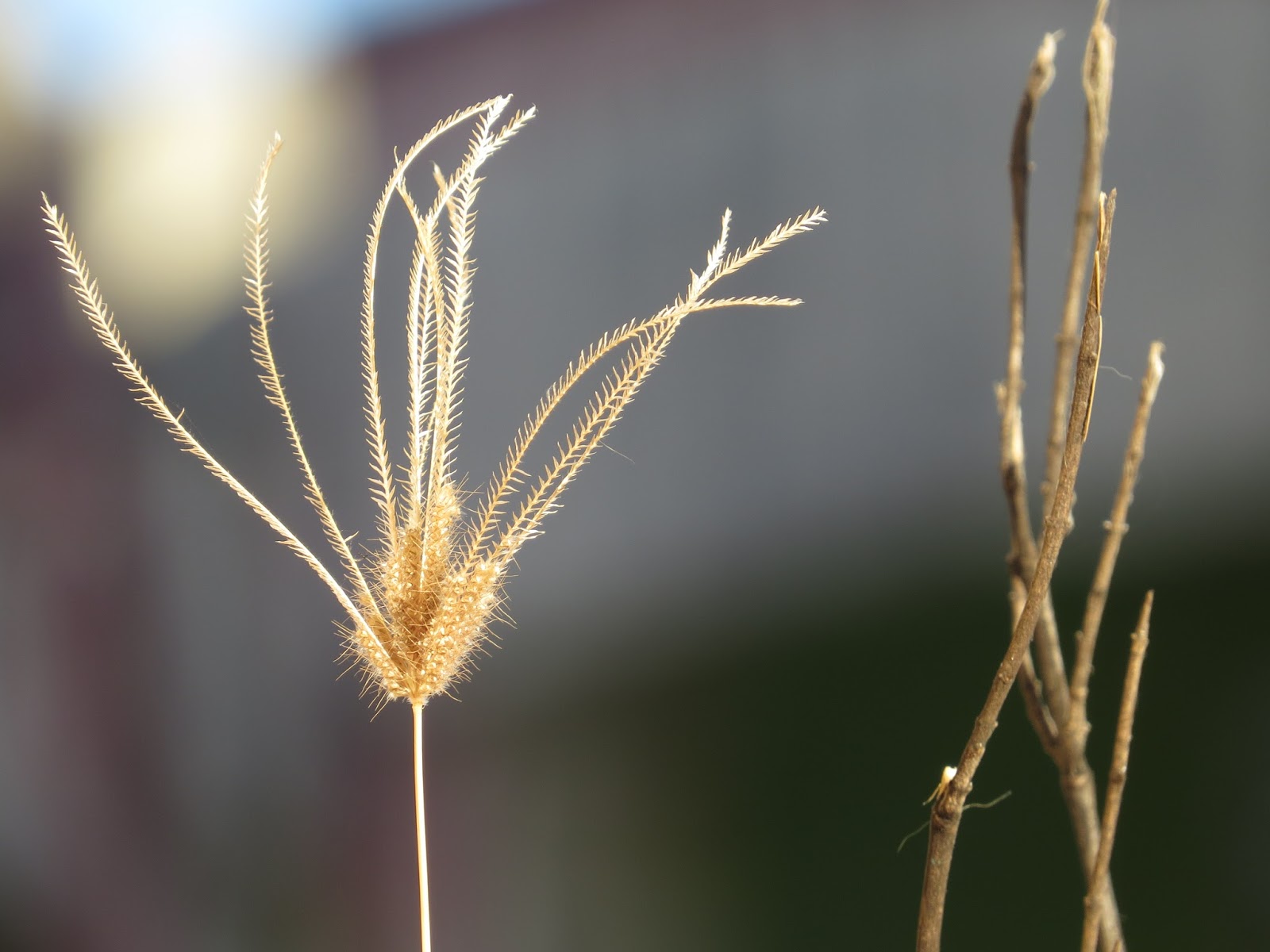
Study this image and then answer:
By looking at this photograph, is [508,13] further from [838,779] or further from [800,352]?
[838,779]

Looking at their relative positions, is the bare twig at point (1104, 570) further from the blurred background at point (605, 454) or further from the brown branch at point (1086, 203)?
the blurred background at point (605, 454)

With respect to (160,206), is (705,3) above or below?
above

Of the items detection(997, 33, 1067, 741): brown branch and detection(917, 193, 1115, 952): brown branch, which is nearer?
detection(917, 193, 1115, 952): brown branch

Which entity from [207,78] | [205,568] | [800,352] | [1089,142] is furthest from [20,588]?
[1089,142]

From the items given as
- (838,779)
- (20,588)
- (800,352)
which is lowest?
(838,779)

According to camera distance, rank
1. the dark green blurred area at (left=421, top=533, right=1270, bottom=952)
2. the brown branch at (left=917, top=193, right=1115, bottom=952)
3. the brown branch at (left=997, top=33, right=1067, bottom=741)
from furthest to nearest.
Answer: the dark green blurred area at (left=421, top=533, right=1270, bottom=952), the brown branch at (left=997, top=33, right=1067, bottom=741), the brown branch at (left=917, top=193, right=1115, bottom=952)

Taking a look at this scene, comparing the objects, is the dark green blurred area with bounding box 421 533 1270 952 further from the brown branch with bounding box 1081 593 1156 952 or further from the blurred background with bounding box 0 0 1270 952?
the brown branch with bounding box 1081 593 1156 952

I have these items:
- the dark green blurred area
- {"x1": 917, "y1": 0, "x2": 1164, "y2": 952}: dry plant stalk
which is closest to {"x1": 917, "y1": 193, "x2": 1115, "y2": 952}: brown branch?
{"x1": 917, "y1": 0, "x2": 1164, "y2": 952}: dry plant stalk
